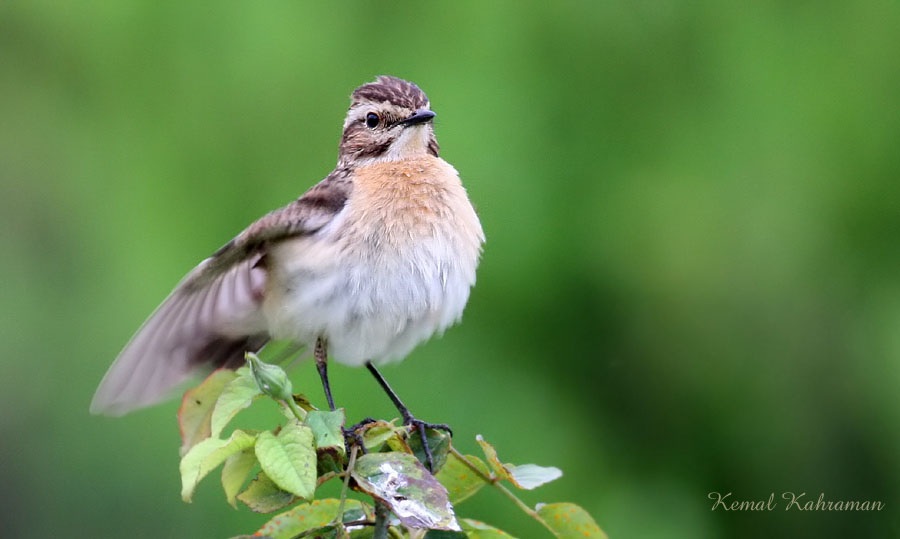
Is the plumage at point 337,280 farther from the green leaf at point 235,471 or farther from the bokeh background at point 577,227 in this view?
the green leaf at point 235,471

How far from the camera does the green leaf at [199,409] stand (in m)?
2.88

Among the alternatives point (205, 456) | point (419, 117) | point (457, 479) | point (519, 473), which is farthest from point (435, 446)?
point (419, 117)

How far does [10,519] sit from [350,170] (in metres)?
2.41

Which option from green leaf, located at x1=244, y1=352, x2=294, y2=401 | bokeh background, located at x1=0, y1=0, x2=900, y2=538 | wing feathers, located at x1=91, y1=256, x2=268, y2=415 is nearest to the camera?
green leaf, located at x1=244, y1=352, x2=294, y2=401

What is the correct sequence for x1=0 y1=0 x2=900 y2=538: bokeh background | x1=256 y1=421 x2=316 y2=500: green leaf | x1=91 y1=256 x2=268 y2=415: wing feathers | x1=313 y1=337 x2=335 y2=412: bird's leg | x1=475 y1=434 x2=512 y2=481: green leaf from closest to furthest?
x1=256 y1=421 x2=316 y2=500: green leaf
x1=475 y1=434 x2=512 y2=481: green leaf
x1=91 y1=256 x2=268 y2=415: wing feathers
x1=313 y1=337 x2=335 y2=412: bird's leg
x1=0 y1=0 x2=900 y2=538: bokeh background

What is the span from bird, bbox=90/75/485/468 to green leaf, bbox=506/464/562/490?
4.46 feet

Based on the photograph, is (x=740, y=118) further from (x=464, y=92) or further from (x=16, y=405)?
(x=16, y=405)

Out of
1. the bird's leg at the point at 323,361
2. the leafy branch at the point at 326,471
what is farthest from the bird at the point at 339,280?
the leafy branch at the point at 326,471

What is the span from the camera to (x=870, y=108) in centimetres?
555

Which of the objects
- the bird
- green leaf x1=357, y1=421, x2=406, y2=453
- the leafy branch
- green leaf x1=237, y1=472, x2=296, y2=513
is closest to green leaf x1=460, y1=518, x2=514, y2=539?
the leafy branch

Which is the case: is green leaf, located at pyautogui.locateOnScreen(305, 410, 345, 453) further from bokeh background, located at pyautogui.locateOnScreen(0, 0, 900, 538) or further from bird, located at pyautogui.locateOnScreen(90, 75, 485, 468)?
bokeh background, located at pyautogui.locateOnScreen(0, 0, 900, 538)

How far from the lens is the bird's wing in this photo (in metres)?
4.16

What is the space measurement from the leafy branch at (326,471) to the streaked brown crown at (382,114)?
6.78ft

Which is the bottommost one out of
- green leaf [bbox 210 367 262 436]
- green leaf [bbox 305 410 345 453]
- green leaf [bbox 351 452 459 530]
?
green leaf [bbox 351 452 459 530]
